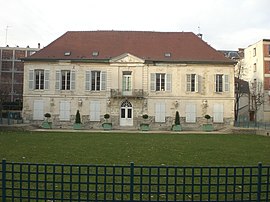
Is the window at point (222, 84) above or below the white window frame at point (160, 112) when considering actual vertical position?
above

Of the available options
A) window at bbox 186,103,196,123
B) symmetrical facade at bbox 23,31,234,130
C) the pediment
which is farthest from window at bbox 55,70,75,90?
window at bbox 186,103,196,123

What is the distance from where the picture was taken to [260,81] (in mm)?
45469

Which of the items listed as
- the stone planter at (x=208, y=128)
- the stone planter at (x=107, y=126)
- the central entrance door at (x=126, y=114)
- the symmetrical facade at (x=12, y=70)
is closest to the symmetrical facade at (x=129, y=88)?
the central entrance door at (x=126, y=114)

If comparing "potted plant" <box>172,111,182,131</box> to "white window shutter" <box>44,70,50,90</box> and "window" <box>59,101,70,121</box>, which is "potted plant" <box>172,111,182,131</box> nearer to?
"window" <box>59,101,70,121</box>

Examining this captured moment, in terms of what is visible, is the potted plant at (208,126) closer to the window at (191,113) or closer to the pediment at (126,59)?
the window at (191,113)

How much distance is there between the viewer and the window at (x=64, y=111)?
34406mm

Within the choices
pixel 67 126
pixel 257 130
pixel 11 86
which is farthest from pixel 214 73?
pixel 11 86

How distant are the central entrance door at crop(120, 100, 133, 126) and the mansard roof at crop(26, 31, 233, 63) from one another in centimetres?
459

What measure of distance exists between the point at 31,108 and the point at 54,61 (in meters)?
4.92

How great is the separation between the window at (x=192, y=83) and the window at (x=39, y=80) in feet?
43.8

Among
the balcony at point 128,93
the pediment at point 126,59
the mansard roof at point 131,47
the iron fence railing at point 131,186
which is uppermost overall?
the mansard roof at point 131,47

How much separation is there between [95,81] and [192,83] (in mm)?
9216

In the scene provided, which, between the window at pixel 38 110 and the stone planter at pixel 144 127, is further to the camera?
the window at pixel 38 110

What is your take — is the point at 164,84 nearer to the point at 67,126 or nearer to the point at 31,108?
the point at 67,126
